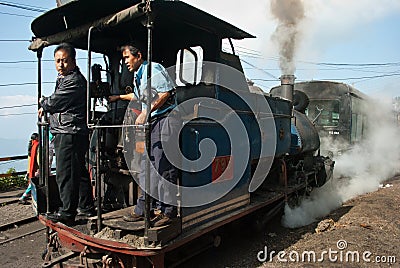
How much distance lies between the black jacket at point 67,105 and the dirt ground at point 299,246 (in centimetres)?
210

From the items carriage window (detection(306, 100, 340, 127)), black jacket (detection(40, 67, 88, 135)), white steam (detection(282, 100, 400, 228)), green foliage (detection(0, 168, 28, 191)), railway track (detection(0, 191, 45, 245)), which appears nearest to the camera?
black jacket (detection(40, 67, 88, 135))

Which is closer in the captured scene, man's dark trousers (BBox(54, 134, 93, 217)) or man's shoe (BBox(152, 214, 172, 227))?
man's shoe (BBox(152, 214, 172, 227))

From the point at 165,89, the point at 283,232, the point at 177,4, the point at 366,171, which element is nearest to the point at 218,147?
the point at 165,89

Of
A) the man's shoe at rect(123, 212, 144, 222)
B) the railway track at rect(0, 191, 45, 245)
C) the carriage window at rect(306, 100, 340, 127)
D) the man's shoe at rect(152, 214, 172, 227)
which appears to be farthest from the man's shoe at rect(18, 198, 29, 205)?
the carriage window at rect(306, 100, 340, 127)

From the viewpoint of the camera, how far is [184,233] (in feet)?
12.1

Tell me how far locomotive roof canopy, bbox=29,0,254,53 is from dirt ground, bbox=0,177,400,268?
2.66 meters

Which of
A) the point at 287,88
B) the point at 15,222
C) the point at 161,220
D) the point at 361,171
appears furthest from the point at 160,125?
the point at 361,171

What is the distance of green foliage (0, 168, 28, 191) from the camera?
1038 cm

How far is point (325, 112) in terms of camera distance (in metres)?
12.5

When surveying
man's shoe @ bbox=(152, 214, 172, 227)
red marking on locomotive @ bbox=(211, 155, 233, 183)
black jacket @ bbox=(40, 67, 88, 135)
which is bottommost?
man's shoe @ bbox=(152, 214, 172, 227)

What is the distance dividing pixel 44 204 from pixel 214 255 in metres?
2.25

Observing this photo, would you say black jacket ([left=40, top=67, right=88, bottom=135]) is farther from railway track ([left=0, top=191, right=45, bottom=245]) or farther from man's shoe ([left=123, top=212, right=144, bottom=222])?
railway track ([left=0, top=191, right=45, bottom=245])

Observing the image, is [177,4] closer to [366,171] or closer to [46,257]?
[46,257]

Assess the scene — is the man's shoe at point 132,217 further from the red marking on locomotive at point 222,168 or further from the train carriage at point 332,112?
the train carriage at point 332,112
